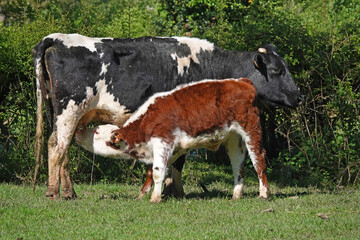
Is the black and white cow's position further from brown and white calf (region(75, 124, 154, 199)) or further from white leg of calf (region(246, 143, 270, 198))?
white leg of calf (region(246, 143, 270, 198))

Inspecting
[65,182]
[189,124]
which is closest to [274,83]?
[189,124]

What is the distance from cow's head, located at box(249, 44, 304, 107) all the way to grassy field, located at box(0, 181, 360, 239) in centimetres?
149

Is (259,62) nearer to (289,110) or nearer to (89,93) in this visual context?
(289,110)

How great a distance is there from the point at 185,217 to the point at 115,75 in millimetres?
2635

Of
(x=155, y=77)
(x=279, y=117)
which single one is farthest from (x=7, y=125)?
(x=279, y=117)

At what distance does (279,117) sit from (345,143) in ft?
4.36

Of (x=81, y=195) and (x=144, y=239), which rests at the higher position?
(x=144, y=239)

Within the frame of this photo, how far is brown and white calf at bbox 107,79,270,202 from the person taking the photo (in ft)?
29.3

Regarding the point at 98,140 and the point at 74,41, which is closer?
the point at 98,140

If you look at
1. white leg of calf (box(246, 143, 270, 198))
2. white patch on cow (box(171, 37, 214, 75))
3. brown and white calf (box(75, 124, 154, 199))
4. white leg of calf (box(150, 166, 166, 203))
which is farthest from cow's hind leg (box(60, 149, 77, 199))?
white leg of calf (box(246, 143, 270, 198))

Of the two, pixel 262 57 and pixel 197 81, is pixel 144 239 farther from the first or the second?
pixel 262 57

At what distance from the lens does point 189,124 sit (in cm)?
909

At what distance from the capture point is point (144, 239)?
6.71 metres

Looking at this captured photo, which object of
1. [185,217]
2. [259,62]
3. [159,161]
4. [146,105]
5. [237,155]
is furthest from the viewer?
[259,62]
